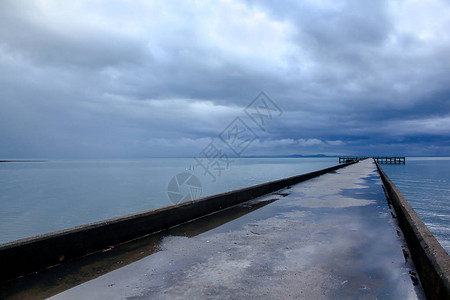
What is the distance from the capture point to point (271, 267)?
12.5 ft

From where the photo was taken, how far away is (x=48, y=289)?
332 centimetres

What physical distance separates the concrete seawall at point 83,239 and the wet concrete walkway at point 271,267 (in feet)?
2.15

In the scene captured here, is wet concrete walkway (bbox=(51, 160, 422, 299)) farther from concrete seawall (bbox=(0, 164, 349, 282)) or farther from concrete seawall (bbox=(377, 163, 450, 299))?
concrete seawall (bbox=(0, 164, 349, 282))

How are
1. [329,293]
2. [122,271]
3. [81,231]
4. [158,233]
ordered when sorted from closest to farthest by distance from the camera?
[329,293]
[122,271]
[81,231]
[158,233]

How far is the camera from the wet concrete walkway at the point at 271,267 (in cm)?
314

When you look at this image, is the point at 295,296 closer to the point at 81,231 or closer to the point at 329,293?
the point at 329,293

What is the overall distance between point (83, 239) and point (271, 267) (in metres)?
2.81

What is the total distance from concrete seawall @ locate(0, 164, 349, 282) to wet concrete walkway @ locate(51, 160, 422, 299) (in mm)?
656

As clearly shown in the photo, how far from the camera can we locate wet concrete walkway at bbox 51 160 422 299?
314 cm

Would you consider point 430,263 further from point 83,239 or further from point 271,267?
point 83,239

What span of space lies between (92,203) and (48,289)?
2202cm

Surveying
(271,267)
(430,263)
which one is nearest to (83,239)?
(271,267)

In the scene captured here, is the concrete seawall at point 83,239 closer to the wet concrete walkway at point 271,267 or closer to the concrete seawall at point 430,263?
the wet concrete walkway at point 271,267

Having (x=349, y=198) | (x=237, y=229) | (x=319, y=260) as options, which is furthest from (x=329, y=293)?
(x=349, y=198)
